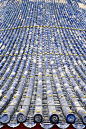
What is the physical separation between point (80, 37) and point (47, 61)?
5577mm

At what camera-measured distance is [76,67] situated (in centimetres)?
907

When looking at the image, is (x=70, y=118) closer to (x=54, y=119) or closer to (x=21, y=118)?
(x=54, y=119)

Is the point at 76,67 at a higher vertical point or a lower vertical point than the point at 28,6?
lower

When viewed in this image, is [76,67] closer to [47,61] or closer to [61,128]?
[47,61]

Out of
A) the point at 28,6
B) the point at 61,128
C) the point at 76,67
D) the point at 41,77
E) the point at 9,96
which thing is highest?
the point at 28,6

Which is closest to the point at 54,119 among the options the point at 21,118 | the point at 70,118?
the point at 70,118

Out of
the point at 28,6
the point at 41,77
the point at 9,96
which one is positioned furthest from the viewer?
the point at 28,6

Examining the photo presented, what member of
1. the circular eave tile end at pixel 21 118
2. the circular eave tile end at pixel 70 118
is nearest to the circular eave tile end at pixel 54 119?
the circular eave tile end at pixel 70 118

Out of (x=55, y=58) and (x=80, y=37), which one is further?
(x=80, y=37)

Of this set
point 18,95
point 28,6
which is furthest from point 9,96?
point 28,6

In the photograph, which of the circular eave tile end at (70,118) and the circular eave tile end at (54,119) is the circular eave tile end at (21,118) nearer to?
the circular eave tile end at (54,119)

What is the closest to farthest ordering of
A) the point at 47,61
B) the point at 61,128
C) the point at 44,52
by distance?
the point at 61,128 < the point at 47,61 < the point at 44,52

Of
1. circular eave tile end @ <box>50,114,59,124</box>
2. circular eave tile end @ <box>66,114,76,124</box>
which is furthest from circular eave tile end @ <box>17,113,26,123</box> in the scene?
circular eave tile end @ <box>66,114,76,124</box>

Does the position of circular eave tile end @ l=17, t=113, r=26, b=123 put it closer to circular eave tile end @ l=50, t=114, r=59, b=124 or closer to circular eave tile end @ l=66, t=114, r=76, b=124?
circular eave tile end @ l=50, t=114, r=59, b=124
